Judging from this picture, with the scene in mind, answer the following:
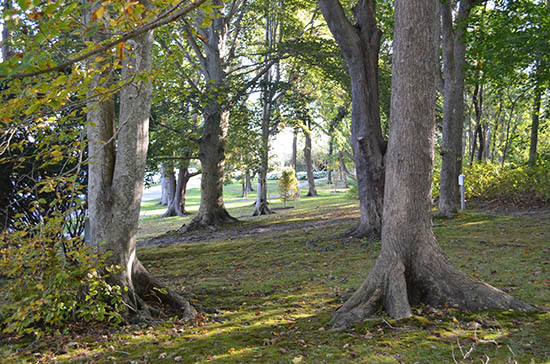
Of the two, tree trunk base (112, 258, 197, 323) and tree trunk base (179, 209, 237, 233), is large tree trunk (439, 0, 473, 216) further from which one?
tree trunk base (112, 258, 197, 323)

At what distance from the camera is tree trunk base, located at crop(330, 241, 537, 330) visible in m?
4.51

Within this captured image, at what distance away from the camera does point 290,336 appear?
4414mm

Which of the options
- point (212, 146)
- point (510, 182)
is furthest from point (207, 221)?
point (510, 182)

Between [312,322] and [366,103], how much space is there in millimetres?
6654

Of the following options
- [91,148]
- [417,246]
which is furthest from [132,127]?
[417,246]

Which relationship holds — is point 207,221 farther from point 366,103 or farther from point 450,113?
point 450,113

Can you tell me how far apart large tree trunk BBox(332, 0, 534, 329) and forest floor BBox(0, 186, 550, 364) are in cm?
37

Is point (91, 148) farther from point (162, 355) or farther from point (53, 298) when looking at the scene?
point (162, 355)

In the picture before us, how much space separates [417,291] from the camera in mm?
4934

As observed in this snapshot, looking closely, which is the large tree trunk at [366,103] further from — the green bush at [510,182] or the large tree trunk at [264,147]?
the green bush at [510,182]

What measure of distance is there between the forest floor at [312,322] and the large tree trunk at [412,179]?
371 millimetres

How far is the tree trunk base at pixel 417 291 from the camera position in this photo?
14.8 feet

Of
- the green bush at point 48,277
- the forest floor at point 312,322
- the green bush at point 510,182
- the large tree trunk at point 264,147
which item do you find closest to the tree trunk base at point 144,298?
the forest floor at point 312,322

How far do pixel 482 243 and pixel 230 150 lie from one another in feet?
38.7
